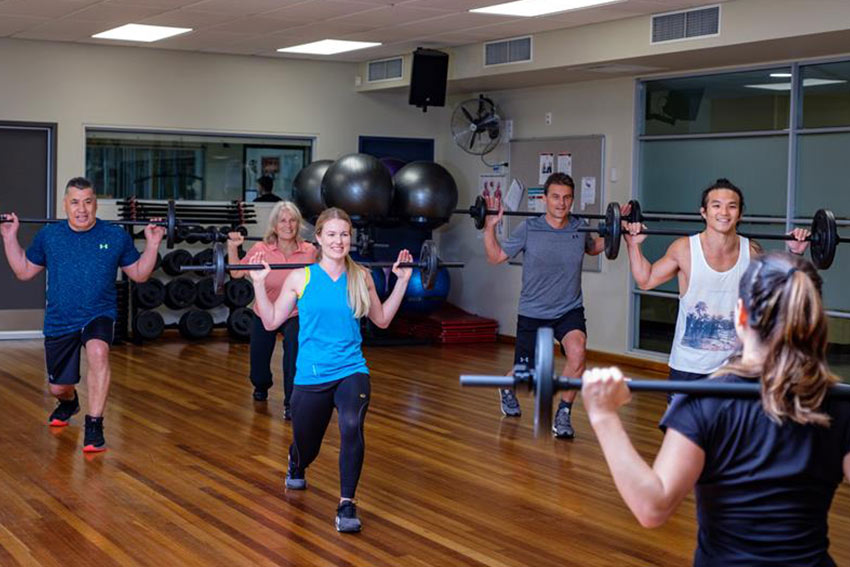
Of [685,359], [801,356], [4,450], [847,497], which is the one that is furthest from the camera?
[4,450]

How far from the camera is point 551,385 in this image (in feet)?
6.32

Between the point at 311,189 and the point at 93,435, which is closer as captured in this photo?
the point at 93,435

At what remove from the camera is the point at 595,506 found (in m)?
4.76

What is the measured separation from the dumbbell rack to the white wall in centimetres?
203

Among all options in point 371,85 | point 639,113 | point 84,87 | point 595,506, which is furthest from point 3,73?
point 595,506

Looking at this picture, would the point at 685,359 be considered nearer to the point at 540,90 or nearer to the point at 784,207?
the point at 784,207

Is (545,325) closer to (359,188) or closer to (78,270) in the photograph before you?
(78,270)

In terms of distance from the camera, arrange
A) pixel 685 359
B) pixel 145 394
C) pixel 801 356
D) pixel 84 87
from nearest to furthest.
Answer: pixel 801 356 < pixel 685 359 < pixel 145 394 < pixel 84 87

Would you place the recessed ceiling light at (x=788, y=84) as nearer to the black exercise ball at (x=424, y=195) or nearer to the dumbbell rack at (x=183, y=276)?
the black exercise ball at (x=424, y=195)

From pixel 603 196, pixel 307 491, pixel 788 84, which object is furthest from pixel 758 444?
pixel 603 196

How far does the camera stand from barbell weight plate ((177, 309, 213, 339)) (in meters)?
9.96

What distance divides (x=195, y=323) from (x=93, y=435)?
14.6 feet

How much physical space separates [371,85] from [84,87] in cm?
251

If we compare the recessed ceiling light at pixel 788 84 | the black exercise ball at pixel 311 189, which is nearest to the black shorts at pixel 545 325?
the recessed ceiling light at pixel 788 84
